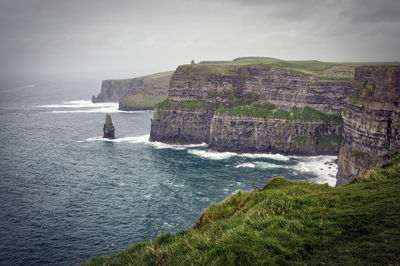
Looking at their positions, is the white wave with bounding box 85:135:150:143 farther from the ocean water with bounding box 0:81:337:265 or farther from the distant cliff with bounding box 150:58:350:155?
the distant cliff with bounding box 150:58:350:155

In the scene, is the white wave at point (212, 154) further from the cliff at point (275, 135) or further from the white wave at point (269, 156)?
the white wave at point (269, 156)

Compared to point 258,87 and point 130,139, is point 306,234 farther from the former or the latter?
point 258,87

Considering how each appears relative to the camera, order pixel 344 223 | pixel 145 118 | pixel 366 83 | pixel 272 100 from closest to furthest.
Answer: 1. pixel 344 223
2. pixel 366 83
3. pixel 272 100
4. pixel 145 118

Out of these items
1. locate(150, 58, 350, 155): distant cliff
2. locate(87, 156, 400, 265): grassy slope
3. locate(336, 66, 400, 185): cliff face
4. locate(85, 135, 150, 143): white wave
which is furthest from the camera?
locate(85, 135, 150, 143): white wave

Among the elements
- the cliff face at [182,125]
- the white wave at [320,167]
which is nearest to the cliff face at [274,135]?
the white wave at [320,167]

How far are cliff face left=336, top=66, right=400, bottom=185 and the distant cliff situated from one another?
3742cm

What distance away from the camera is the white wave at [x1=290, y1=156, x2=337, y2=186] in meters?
82.3

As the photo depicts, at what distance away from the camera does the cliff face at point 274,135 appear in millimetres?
113438

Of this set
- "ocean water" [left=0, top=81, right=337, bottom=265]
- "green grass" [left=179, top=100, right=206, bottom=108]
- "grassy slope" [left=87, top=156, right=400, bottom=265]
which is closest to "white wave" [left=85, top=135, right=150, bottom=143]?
"ocean water" [left=0, top=81, right=337, bottom=265]

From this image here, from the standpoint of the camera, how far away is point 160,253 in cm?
1814

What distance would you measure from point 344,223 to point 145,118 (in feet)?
580

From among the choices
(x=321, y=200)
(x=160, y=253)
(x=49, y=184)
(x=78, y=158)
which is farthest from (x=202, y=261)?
(x=78, y=158)

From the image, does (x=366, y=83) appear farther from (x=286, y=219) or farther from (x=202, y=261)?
(x=202, y=261)

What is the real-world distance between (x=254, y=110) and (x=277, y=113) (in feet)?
32.8
